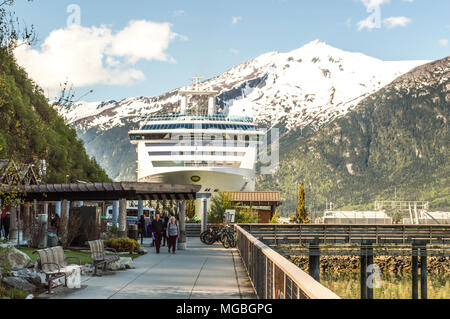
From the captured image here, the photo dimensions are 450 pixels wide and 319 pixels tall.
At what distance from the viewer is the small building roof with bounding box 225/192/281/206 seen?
51188mm

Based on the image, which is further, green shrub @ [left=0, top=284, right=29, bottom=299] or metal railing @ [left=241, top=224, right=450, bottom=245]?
metal railing @ [left=241, top=224, right=450, bottom=245]

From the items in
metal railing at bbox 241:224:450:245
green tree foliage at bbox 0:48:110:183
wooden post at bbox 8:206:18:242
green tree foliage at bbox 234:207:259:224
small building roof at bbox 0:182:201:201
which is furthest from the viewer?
green tree foliage at bbox 0:48:110:183

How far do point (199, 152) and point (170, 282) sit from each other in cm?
5178

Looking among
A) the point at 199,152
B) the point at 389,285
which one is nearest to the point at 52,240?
the point at 389,285

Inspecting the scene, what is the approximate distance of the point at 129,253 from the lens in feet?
73.9

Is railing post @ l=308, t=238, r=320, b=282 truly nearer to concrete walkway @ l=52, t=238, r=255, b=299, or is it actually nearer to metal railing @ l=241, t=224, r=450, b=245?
metal railing @ l=241, t=224, r=450, b=245

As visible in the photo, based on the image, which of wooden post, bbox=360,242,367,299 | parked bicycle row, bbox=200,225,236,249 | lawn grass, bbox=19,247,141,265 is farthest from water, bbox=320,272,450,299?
A: lawn grass, bbox=19,247,141,265

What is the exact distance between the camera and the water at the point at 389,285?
109 feet

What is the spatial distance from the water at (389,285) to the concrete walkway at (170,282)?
15362 millimetres

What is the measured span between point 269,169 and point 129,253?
17453cm

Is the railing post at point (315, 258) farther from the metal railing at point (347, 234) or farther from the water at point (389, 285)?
the water at point (389, 285)

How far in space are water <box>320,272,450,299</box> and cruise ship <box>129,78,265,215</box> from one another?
2693 centimetres
